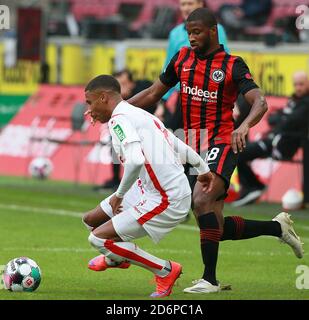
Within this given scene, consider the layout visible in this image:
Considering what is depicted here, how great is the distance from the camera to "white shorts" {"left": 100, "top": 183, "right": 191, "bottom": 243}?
914 centimetres

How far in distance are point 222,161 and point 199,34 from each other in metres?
1.06

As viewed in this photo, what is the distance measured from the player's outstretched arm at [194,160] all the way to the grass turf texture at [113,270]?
A: 0.90m

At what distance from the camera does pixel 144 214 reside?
9.14 m

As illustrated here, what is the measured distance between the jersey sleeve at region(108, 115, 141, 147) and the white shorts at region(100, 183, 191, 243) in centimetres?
61

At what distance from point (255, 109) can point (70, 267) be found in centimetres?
250

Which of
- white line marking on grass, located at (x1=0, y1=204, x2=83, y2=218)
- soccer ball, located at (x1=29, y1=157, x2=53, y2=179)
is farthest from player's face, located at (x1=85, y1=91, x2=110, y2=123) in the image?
soccer ball, located at (x1=29, y1=157, x2=53, y2=179)

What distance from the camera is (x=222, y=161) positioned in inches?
389

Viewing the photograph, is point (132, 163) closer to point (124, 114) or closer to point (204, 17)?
point (124, 114)

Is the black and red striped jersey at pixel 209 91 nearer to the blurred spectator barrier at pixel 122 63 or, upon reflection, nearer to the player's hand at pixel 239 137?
the player's hand at pixel 239 137

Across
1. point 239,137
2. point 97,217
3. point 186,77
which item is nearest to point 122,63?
point 186,77

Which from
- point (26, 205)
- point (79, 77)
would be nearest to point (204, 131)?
point (26, 205)
